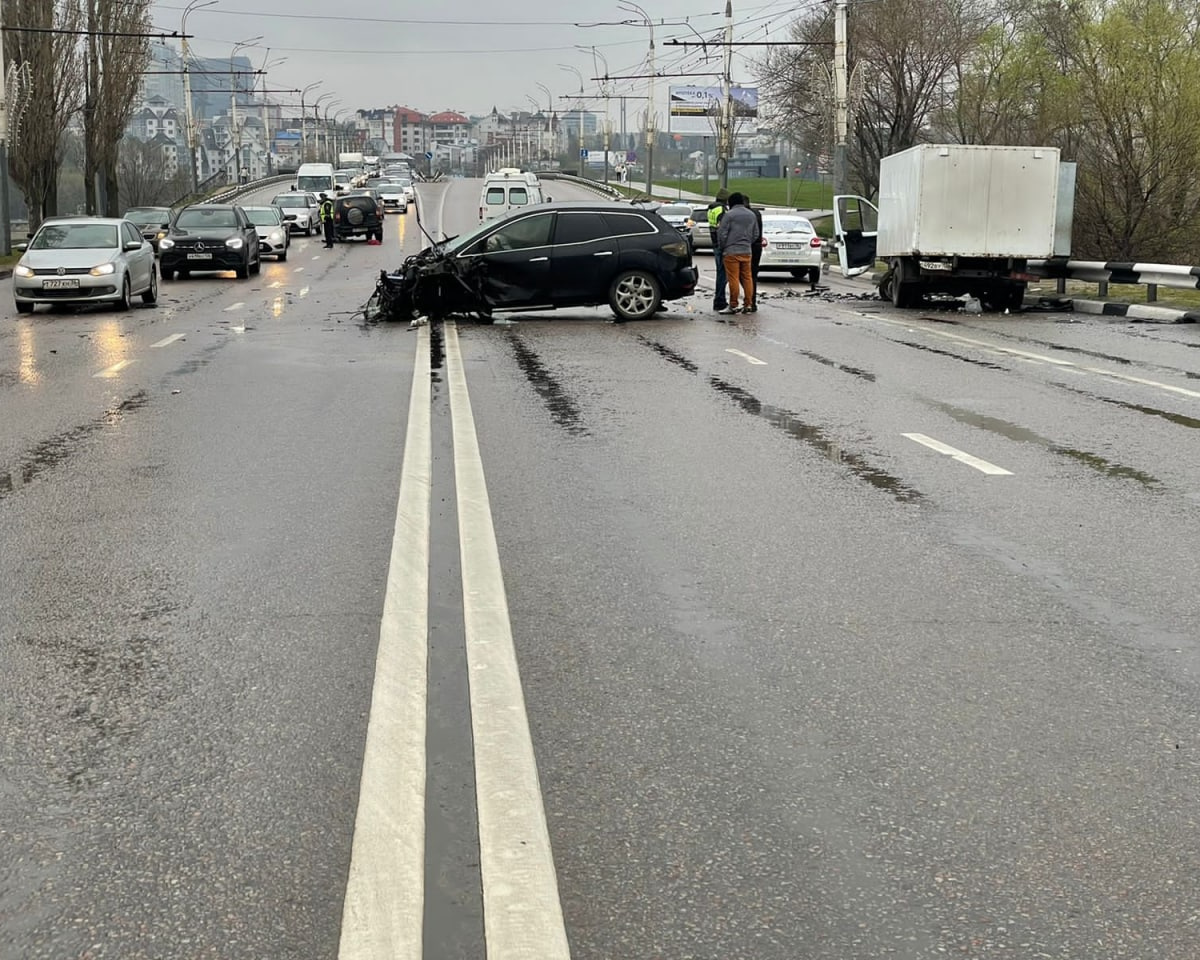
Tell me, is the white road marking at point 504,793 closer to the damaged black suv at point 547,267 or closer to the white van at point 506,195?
the damaged black suv at point 547,267

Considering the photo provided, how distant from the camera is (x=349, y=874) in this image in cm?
345

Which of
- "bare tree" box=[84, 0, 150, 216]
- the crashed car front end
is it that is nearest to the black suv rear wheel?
the crashed car front end

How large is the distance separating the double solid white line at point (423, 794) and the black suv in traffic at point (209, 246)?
28.5 meters

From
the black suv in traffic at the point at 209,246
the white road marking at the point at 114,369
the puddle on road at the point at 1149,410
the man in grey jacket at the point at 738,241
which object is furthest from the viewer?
the black suv in traffic at the point at 209,246

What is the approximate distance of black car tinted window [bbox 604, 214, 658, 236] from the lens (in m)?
21.3

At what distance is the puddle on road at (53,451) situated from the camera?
902 centimetres

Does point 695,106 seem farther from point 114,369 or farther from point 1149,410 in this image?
point 1149,410

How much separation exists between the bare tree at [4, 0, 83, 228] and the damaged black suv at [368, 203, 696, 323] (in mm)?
27870

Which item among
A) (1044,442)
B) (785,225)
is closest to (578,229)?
(1044,442)

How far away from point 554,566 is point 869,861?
3.10m

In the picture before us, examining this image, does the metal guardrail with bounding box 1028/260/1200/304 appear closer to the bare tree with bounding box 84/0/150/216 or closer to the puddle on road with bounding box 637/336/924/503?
the puddle on road with bounding box 637/336/924/503

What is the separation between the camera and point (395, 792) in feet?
12.9

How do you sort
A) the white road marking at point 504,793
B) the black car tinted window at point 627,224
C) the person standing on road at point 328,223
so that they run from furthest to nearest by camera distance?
the person standing on road at point 328,223 → the black car tinted window at point 627,224 → the white road marking at point 504,793

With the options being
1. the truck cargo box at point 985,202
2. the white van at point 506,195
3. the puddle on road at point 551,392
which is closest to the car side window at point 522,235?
the puddle on road at point 551,392
